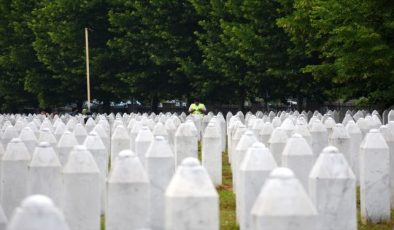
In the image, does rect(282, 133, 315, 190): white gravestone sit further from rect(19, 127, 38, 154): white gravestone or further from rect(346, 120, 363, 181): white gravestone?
rect(19, 127, 38, 154): white gravestone

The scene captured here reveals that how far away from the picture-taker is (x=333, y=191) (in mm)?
9680

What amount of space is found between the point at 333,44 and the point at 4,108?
124ft

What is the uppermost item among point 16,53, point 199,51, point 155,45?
point 16,53

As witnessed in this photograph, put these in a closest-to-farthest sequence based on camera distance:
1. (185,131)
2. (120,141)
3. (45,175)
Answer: (45,175), (185,131), (120,141)

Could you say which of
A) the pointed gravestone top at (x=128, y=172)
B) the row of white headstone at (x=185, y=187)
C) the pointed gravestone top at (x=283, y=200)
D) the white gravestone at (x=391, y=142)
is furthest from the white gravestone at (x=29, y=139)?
the pointed gravestone top at (x=283, y=200)

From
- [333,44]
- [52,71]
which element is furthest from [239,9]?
[52,71]

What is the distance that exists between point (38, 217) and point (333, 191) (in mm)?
4234

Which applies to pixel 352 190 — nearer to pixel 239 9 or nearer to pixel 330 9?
pixel 330 9

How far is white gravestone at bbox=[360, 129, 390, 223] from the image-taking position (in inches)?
485

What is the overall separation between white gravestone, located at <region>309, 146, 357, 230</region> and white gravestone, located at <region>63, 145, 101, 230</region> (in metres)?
2.23

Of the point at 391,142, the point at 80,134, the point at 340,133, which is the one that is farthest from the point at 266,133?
the point at 391,142

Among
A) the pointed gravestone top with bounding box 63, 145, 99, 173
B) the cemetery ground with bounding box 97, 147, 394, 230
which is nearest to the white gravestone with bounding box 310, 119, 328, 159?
the cemetery ground with bounding box 97, 147, 394, 230

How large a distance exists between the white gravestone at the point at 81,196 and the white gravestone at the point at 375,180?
157 inches

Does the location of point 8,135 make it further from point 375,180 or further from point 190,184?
point 190,184
